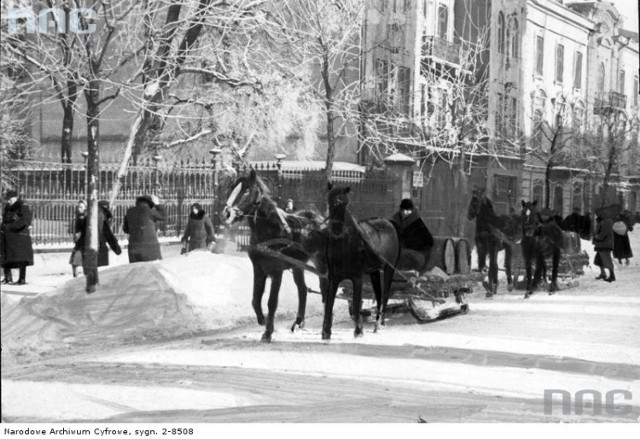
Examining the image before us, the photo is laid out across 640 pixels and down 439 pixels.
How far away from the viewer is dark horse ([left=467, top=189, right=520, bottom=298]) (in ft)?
23.9

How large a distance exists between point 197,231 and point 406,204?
5.48 feet

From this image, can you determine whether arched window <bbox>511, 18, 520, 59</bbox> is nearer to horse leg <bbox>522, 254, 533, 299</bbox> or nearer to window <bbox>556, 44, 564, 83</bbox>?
window <bbox>556, 44, 564, 83</bbox>

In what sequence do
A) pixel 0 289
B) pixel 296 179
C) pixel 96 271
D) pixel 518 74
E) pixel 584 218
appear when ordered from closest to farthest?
pixel 0 289 < pixel 96 271 < pixel 296 179 < pixel 518 74 < pixel 584 218

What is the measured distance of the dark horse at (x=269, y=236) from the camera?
633 cm

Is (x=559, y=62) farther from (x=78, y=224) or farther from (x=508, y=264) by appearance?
(x=78, y=224)

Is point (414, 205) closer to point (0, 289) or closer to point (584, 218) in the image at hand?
point (584, 218)

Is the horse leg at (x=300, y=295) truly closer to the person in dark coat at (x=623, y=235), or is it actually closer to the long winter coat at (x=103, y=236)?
the long winter coat at (x=103, y=236)

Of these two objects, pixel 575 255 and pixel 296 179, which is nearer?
pixel 296 179

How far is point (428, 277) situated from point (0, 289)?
11.6ft

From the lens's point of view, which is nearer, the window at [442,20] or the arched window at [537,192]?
the window at [442,20]

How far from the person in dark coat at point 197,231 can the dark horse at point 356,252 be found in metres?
0.94

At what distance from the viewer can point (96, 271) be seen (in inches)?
234

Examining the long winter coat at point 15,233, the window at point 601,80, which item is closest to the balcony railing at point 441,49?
the window at point 601,80
